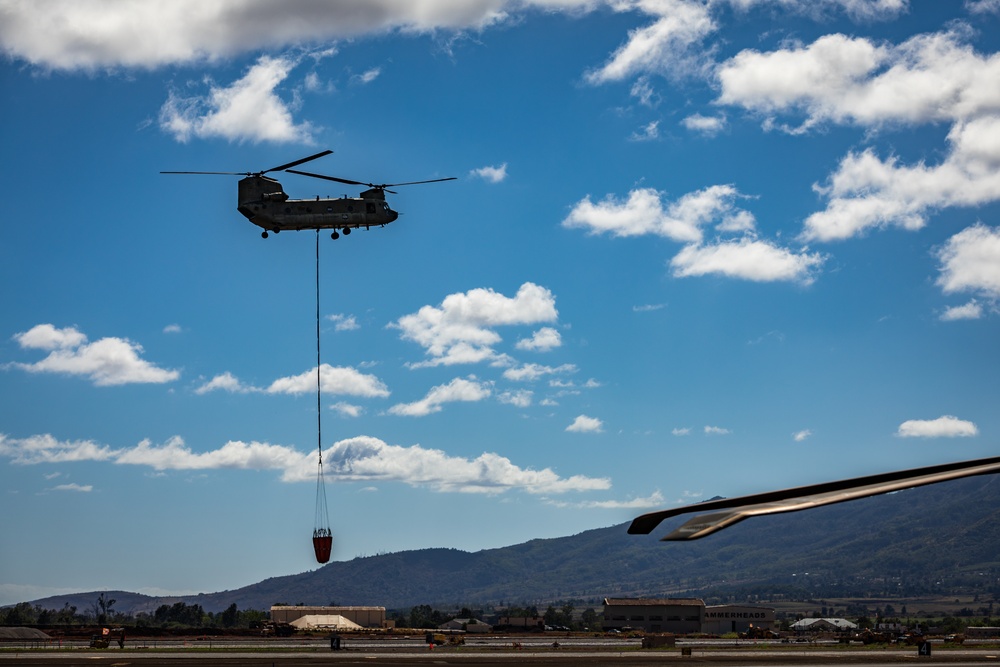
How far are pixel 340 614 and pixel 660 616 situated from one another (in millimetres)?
56166

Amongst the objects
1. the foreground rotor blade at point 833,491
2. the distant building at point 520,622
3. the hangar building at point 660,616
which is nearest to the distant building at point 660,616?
the hangar building at point 660,616

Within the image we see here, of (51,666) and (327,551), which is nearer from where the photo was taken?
(327,551)

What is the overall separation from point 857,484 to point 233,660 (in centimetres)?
7179

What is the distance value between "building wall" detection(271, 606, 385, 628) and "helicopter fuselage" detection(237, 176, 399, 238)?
127 m

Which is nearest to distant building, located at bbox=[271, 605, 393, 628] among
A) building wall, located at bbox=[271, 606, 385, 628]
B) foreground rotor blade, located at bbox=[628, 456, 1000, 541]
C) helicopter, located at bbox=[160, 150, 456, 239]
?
building wall, located at bbox=[271, 606, 385, 628]

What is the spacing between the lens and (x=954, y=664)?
68.6 m

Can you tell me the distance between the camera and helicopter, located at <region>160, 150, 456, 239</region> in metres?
65.1

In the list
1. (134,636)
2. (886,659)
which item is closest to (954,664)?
(886,659)

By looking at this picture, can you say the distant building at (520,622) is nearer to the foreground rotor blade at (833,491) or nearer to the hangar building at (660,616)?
the hangar building at (660,616)

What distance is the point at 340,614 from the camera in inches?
7480

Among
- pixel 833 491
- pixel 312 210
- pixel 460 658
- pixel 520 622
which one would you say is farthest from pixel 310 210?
pixel 520 622

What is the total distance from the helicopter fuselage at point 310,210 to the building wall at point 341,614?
127339 mm

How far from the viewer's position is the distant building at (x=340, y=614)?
184m

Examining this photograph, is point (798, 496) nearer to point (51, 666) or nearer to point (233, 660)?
point (51, 666)
